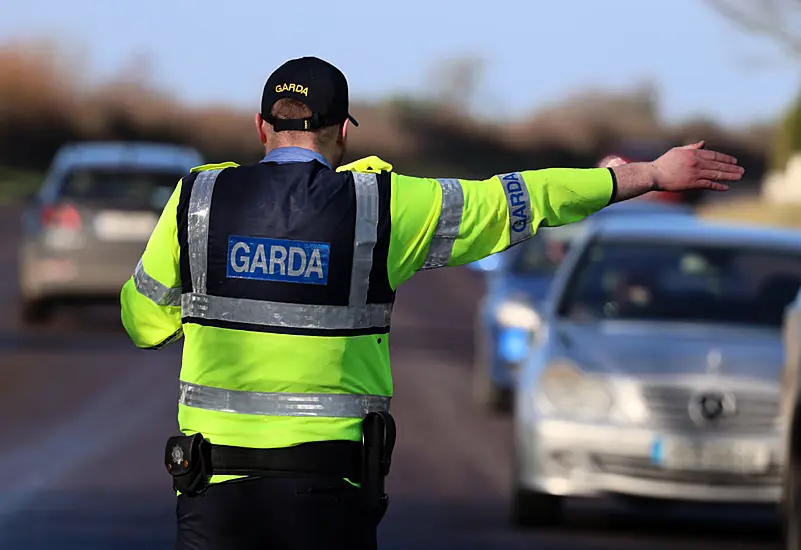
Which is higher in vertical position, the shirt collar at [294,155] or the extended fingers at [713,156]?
the extended fingers at [713,156]

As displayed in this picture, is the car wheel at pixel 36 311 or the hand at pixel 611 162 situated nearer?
the hand at pixel 611 162

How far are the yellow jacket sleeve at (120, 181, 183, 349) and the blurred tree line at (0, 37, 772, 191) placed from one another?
53.6 m

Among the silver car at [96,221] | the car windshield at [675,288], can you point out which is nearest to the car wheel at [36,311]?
the silver car at [96,221]

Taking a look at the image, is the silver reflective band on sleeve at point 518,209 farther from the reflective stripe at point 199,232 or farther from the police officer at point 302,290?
the reflective stripe at point 199,232

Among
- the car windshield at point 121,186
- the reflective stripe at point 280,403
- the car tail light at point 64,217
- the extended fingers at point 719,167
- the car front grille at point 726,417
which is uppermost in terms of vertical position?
the extended fingers at point 719,167

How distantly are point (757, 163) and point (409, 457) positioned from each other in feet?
175

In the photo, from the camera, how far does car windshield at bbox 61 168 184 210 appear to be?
19.7 m

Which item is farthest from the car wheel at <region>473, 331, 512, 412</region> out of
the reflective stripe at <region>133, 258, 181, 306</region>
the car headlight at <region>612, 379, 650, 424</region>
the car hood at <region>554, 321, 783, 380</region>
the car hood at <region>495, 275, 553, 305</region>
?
the reflective stripe at <region>133, 258, 181, 306</region>

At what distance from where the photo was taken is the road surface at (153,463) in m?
9.59

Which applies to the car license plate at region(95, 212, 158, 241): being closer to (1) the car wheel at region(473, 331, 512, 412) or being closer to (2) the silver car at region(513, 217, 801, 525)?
(1) the car wheel at region(473, 331, 512, 412)

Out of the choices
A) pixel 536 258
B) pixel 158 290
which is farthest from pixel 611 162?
pixel 536 258

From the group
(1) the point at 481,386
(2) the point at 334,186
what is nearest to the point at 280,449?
(2) the point at 334,186

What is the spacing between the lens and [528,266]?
50.2ft

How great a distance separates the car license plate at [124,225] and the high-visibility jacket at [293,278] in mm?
15010
